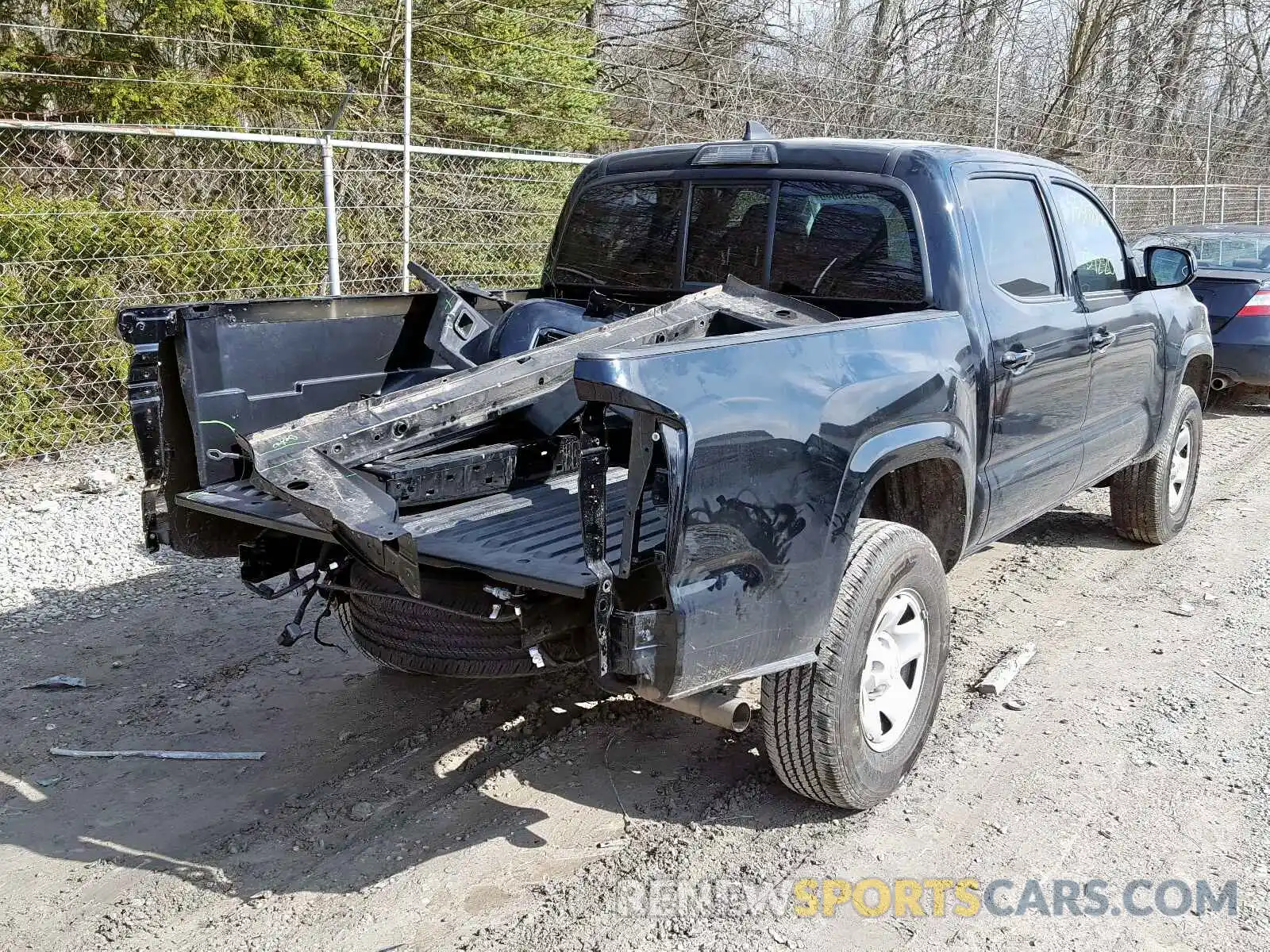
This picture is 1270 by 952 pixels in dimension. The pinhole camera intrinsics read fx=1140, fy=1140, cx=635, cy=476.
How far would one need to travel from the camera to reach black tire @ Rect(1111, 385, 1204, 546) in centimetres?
604

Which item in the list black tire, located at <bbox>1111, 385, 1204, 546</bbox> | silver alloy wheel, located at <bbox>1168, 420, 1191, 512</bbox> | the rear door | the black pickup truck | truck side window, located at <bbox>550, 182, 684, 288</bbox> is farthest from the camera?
silver alloy wheel, located at <bbox>1168, 420, 1191, 512</bbox>

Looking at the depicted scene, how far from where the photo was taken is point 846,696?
333cm

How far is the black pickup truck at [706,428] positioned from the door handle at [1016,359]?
3cm

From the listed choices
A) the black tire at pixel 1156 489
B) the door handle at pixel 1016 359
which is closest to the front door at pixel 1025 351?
the door handle at pixel 1016 359

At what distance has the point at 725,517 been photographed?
9.55 ft

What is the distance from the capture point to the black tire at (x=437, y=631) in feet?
10.5

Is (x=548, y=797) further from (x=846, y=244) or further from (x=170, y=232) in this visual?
(x=170, y=232)

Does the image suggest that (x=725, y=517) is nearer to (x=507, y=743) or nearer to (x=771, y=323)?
(x=771, y=323)

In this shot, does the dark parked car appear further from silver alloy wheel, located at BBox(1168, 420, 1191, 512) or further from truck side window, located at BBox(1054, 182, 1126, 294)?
truck side window, located at BBox(1054, 182, 1126, 294)

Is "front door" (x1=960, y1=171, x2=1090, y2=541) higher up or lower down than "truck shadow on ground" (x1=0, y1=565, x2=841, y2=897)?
higher up

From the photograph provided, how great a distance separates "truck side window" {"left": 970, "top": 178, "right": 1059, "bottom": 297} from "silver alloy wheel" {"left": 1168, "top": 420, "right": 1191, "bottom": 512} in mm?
2071

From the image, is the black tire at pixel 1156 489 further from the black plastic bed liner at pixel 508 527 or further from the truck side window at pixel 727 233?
the black plastic bed liner at pixel 508 527

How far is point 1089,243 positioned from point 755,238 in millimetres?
1679

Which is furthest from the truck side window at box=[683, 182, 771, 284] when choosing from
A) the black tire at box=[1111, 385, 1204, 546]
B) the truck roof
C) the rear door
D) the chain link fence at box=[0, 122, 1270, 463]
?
the chain link fence at box=[0, 122, 1270, 463]
